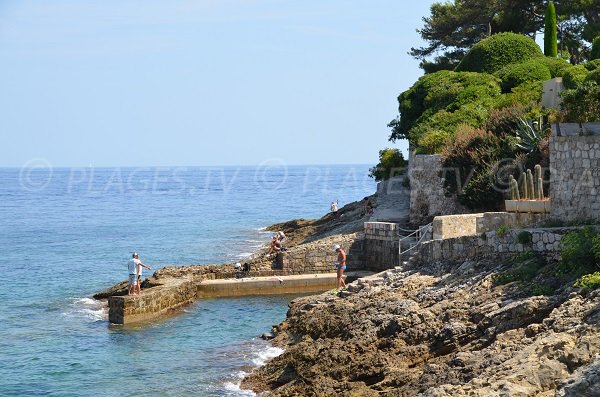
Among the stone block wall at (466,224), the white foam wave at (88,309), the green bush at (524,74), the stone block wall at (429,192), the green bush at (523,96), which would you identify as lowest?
the white foam wave at (88,309)

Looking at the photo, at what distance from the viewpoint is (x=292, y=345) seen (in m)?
21.6

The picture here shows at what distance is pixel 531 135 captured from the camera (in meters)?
26.9

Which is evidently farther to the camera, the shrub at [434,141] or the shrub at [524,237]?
the shrub at [434,141]

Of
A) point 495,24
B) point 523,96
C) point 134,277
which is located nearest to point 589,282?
point 134,277

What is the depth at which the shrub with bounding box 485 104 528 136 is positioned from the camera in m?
29.0

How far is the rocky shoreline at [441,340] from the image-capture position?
43.8 feet

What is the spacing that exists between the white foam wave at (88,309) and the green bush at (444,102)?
41.3 feet

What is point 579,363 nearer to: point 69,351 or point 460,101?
point 69,351

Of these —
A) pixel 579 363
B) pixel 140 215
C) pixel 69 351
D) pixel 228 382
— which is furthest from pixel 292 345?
pixel 140 215

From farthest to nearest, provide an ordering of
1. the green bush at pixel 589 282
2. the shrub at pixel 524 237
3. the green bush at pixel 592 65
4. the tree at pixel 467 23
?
the tree at pixel 467 23
the green bush at pixel 592 65
the shrub at pixel 524 237
the green bush at pixel 589 282

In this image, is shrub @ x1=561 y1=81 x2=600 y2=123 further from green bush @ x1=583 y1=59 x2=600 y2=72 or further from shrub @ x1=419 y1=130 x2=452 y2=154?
shrub @ x1=419 y1=130 x2=452 y2=154

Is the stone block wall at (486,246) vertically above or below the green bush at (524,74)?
below

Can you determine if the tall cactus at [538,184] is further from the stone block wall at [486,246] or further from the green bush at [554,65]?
the green bush at [554,65]

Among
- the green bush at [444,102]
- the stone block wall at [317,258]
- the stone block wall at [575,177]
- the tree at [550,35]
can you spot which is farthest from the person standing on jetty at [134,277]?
the tree at [550,35]
